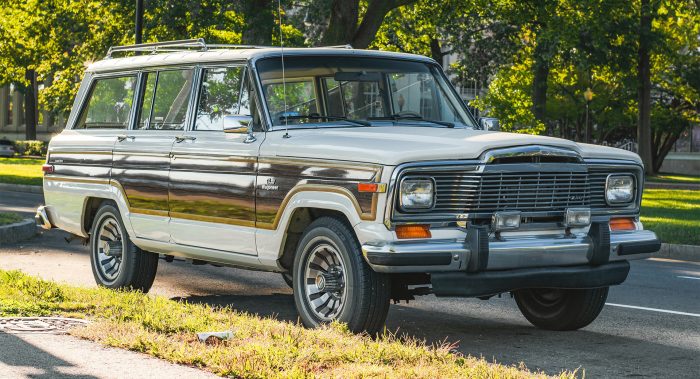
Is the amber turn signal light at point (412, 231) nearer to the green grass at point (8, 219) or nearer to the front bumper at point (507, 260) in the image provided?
the front bumper at point (507, 260)

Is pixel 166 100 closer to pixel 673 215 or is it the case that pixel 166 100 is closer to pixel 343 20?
pixel 673 215

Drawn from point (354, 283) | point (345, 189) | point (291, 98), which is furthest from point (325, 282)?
point (291, 98)

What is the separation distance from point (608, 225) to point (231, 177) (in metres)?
2.80

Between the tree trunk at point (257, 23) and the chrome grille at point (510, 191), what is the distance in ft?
75.4

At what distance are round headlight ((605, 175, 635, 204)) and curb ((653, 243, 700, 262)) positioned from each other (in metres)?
8.51

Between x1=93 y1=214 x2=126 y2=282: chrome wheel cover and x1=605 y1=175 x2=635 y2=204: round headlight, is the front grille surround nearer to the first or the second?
x1=605 y1=175 x2=635 y2=204: round headlight

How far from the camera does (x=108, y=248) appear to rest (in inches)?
429

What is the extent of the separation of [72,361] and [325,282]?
74.2 inches

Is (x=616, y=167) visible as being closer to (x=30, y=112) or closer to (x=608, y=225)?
(x=608, y=225)

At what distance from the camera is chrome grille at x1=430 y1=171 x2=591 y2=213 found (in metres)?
7.96

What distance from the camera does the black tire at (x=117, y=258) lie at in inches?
419

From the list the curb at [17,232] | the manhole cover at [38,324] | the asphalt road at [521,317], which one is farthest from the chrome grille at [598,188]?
the curb at [17,232]

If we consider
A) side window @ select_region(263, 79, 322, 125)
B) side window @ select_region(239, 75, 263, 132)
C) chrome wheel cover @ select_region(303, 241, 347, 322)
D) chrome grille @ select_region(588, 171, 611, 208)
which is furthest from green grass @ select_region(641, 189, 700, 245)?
chrome wheel cover @ select_region(303, 241, 347, 322)

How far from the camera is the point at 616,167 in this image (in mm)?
8859
